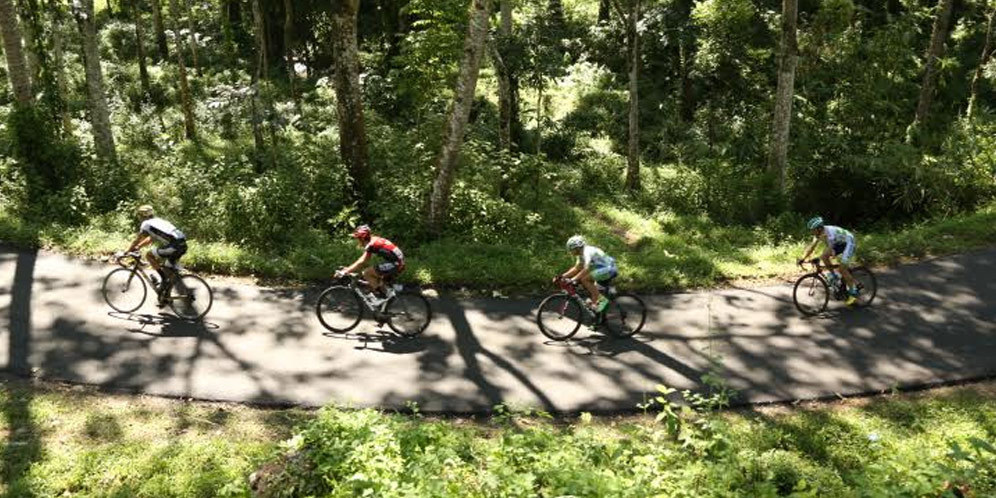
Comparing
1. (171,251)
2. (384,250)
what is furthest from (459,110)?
(171,251)

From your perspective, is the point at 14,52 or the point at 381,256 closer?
the point at 381,256

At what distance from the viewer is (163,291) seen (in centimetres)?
1299

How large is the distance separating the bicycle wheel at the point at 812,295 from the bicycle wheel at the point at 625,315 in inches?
113

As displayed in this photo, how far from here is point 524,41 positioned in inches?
781

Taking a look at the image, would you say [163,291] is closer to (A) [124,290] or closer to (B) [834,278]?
(A) [124,290]

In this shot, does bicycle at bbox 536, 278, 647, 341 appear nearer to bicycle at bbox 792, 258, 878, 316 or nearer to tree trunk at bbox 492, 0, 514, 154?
bicycle at bbox 792, 258, 878, 316

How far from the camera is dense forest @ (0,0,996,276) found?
16.8 meters

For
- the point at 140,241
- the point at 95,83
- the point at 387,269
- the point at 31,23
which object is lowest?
the point at 387,269

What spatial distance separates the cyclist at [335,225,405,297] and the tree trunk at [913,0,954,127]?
60.8ft

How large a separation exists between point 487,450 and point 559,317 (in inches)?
160

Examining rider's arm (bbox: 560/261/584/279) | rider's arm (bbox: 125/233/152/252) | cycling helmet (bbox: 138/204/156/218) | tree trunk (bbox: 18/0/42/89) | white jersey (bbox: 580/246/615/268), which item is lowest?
rider's arm (bbox: 560/261/584/279)

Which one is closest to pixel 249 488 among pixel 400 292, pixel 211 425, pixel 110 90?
pixel 211 425

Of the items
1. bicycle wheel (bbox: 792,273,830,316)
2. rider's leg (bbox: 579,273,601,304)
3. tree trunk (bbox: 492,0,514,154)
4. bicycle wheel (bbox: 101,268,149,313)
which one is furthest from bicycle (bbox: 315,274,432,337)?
tree trunk (bbox: 492,0,514,154)

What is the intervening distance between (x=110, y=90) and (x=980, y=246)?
28324mm
